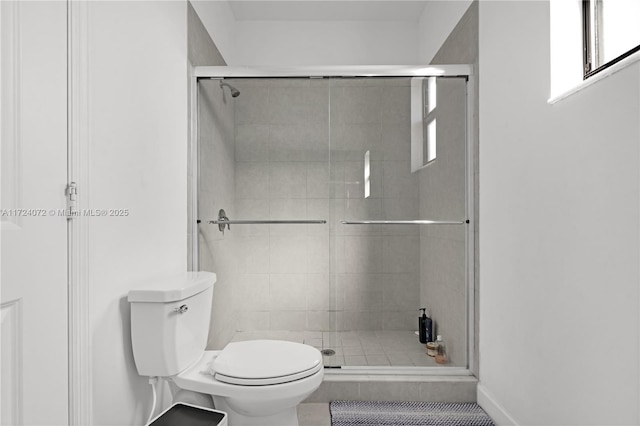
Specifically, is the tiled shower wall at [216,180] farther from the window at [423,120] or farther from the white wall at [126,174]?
the window at [423,120]

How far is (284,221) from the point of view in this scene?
2299 mm

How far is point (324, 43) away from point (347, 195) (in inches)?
63.9

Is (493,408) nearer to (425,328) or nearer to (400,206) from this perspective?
(425,328)

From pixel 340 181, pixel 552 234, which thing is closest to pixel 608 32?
pixel 552 234

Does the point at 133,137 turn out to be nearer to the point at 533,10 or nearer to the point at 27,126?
the point at 27,126

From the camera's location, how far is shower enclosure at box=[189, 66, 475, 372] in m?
2.21

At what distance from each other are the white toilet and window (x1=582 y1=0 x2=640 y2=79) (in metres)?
1.44

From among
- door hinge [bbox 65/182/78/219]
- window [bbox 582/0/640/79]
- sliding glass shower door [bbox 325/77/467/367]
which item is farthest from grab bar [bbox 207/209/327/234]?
window [bbox 582/0/640/79]

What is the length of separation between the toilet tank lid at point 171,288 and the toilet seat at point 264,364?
0.95 feet

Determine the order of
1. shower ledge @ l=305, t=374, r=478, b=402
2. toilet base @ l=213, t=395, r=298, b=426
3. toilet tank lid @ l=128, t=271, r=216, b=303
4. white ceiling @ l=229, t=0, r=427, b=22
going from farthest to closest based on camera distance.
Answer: white ceiling @ l=229, t=0, r=427, b=22 < shower ledge @ l=305, t=374, r=478, b=402 < toilet base @ l=213, t=395, r=298, b=426 < toilet tank lid @ l=128, t=271, r=216, b=303

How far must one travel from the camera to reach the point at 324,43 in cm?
326

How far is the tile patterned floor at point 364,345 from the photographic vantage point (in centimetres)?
221

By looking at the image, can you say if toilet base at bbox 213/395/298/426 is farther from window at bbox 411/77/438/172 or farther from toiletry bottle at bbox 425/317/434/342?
window at bbox 411/77/438/172

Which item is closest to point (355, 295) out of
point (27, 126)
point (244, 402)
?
point (244, 402)
